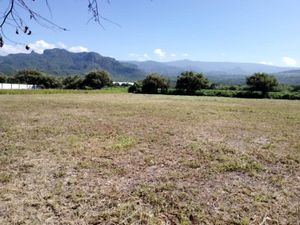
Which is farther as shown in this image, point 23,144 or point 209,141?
point 209,141

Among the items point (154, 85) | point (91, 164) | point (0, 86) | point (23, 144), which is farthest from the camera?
point (154, 85)

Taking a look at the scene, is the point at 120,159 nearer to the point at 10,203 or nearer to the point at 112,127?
the point at 10,203

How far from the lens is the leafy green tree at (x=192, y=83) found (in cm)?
6981

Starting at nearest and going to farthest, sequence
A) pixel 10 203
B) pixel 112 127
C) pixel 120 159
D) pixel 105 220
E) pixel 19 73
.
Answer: pixel 105 220, pixel 10 203, pixel 120 159, pixel 112 127, pixel 19 73

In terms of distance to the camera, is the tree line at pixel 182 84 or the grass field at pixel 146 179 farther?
the tree line at pixel 182 84

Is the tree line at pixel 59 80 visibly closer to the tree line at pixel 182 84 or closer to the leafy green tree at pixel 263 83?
the tree line at pixel 182 84

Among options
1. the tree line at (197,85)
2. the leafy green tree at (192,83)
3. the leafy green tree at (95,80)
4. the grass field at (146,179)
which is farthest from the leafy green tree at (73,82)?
the grass field at (146,179)

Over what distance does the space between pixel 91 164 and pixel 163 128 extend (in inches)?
256

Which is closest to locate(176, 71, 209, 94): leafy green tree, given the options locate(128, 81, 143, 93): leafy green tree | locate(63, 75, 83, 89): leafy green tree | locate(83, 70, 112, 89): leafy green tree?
locate(128, 81, 143, 93): leafy green tree

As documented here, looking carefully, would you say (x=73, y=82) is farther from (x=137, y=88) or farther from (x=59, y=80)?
(x=137, y=88)

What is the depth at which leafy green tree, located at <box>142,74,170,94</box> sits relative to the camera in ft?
238

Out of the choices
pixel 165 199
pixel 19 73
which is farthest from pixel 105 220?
pixel 19 73

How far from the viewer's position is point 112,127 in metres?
13.3

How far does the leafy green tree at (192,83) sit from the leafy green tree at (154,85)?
432 cm
